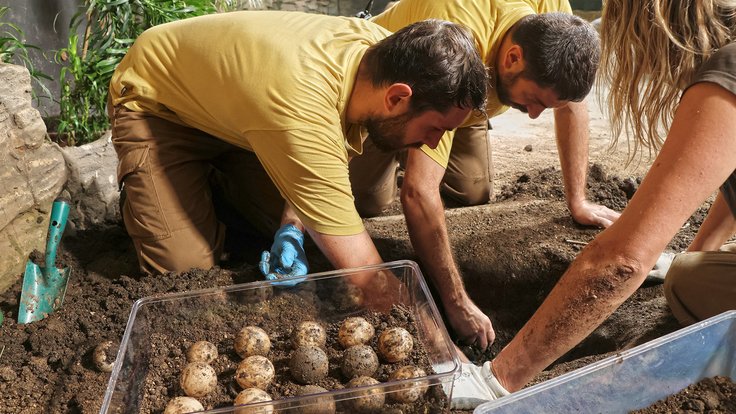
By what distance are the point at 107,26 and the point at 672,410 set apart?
10.9ft

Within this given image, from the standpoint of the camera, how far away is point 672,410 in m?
1.54

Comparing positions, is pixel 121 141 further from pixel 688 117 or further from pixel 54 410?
pixel 688 117

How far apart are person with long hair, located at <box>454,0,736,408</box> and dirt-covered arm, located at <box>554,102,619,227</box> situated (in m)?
1.09

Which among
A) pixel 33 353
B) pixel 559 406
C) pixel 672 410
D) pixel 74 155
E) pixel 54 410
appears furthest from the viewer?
pixel 74 155

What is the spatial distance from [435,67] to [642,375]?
1.09m

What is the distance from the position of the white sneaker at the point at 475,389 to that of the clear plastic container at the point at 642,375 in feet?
1.11

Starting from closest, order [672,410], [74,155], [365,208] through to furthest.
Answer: [672,410]
[74,155]
[365,208]

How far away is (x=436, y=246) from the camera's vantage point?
2490 mm

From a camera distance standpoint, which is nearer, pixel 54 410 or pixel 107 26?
pixel 54 410

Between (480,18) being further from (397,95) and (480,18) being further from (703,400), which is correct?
(703,400)

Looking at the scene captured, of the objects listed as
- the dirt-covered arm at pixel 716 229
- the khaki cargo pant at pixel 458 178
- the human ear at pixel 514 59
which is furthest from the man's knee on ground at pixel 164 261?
the dirt-covered arm at pixel 716 229

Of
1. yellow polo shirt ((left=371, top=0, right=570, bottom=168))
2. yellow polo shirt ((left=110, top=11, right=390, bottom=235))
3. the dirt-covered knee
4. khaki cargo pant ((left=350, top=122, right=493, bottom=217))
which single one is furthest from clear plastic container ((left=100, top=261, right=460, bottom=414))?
the dirt-covered knee

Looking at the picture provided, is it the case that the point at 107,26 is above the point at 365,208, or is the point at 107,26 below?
above

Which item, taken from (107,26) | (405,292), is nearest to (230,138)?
(405,292)
